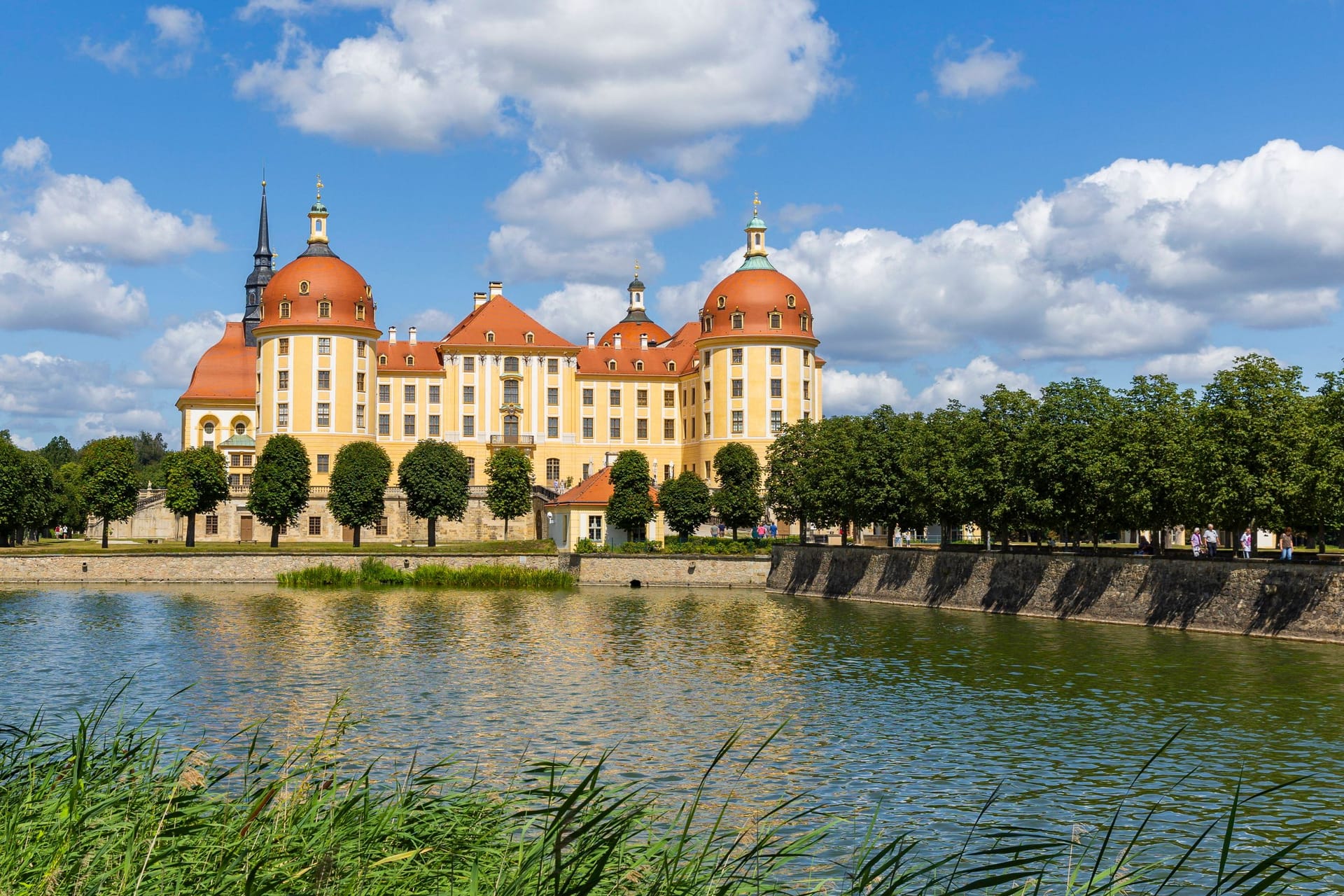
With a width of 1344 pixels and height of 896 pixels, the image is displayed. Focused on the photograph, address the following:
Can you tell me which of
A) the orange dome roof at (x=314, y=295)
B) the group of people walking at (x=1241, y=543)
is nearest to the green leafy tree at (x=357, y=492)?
the orange dome roof at (x=314, y=295)

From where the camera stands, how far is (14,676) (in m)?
29.6

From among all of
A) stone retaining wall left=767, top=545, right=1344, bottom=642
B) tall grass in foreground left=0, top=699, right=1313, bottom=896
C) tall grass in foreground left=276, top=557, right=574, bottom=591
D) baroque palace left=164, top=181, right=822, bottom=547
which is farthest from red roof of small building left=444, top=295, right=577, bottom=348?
tall grass in foreground left=0, top=699, right=1313, bottom=896

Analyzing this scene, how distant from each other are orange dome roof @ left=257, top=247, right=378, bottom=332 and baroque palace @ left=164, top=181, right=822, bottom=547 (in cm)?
11

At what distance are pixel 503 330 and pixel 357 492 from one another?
23.6 m

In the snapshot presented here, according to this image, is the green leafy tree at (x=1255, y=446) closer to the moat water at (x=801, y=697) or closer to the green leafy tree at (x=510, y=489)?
the moat water at (x=801, y=697)

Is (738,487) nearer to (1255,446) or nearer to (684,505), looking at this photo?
(684,505)

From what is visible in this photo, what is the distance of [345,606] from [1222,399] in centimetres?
3410

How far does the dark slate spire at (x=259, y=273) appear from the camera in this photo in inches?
4596

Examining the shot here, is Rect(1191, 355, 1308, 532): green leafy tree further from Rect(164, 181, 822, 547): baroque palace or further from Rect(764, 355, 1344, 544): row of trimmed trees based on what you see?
Rect(164, 181, 822, 547): baroque palace

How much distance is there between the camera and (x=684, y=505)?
7344 cm

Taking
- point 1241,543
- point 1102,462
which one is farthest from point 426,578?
point 1241,543

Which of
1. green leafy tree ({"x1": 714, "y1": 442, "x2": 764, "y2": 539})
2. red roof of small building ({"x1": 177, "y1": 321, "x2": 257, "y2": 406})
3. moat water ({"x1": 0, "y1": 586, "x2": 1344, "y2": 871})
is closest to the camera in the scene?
moat water ({"x1": 0, "y1": 586, "x2": 1344, "y2": 871})

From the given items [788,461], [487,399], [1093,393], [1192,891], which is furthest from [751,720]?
[487,399]

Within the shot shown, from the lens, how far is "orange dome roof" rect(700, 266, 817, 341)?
90.1 metres
